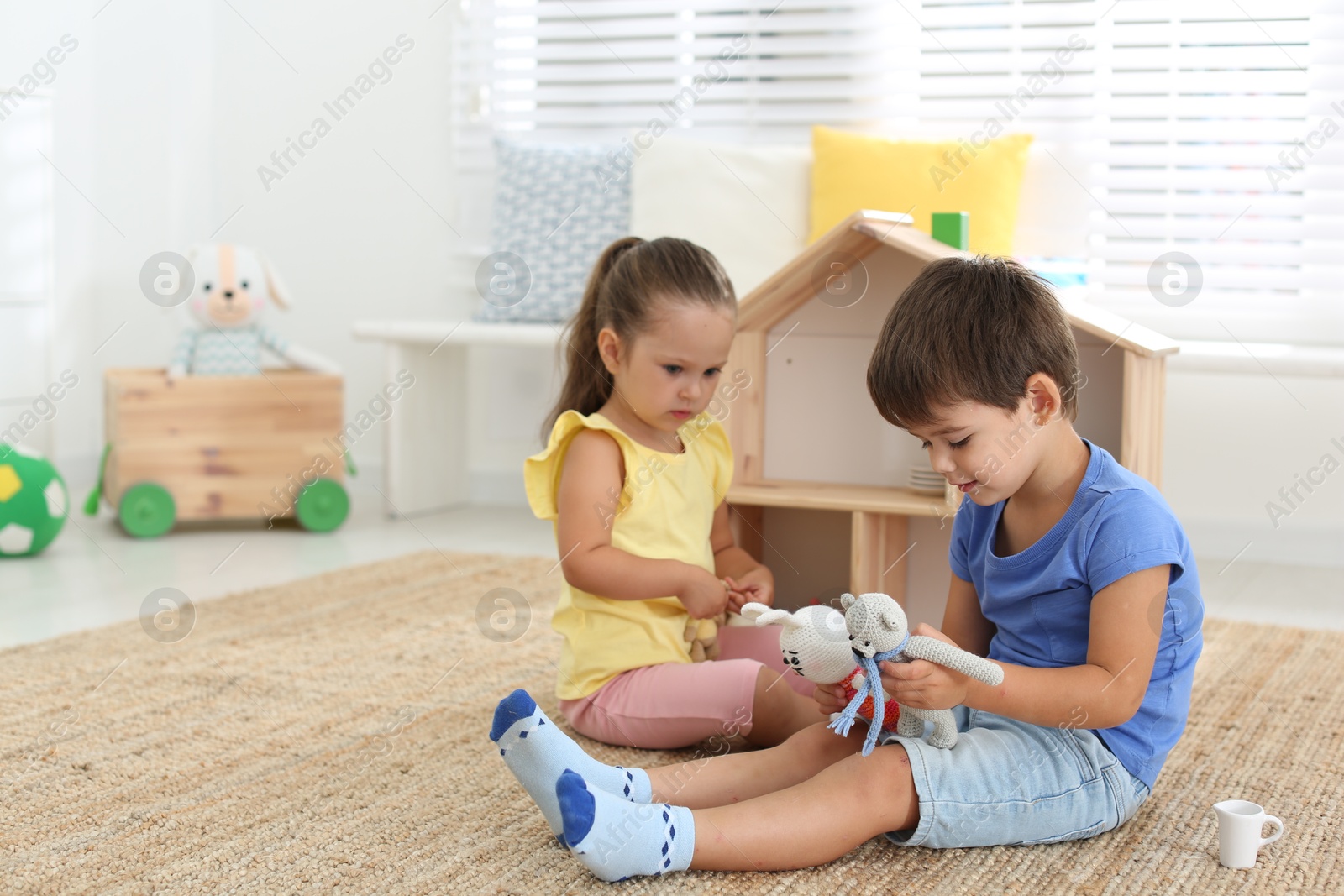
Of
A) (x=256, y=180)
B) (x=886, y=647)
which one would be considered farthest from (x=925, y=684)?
(x=256, y=180)

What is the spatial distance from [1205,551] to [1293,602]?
0.51m

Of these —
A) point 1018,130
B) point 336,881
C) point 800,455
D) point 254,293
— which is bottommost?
point 336,881

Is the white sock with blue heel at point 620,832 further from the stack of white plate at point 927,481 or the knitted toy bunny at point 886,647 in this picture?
the stack of white plate at point 927,481

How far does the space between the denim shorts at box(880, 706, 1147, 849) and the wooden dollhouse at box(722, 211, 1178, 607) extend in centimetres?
42

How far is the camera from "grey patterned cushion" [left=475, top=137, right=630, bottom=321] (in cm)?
289

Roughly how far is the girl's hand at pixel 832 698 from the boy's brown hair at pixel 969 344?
23 centimetres

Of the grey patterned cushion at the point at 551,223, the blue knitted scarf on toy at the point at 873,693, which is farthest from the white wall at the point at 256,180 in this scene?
the blue knitted scarf on toy at the point at 873,693

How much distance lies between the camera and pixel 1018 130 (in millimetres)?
2750

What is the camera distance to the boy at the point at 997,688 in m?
0.97

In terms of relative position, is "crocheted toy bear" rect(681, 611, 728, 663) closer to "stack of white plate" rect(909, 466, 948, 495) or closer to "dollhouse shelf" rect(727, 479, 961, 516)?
"dollhouse shelf" rect(727, 479, 961, 516)

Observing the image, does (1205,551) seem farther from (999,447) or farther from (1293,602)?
(999,447)

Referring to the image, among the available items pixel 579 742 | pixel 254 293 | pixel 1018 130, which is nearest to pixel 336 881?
pixel 579 742

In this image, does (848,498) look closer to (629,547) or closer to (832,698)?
(629,547)

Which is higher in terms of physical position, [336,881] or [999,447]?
[999,447]
